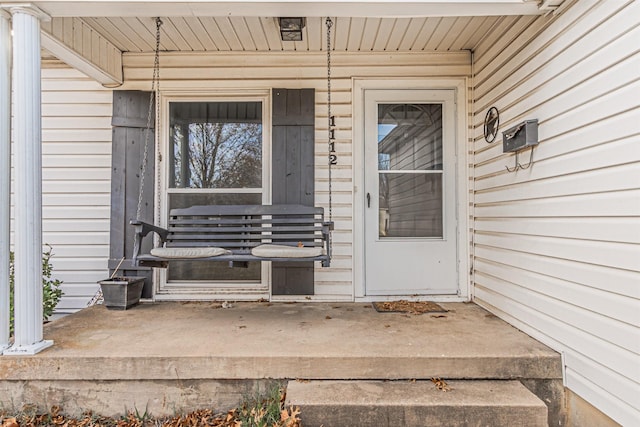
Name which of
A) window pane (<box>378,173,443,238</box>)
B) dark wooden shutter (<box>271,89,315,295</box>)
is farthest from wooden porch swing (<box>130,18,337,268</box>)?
window pane (<box>378,173,443,238</box>)

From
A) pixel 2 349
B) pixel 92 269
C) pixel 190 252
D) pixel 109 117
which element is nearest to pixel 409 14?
pixel 190 252

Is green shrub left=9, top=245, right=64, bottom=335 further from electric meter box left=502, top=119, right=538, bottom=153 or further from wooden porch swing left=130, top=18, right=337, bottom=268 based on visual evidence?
electric meter box left=502, top=119, right=538, bottom=153

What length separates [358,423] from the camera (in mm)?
1733

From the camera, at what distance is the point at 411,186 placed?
3.34 m

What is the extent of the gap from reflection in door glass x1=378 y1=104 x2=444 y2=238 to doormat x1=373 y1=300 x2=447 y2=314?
60 centimetres

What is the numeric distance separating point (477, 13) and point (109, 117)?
10.4 feet

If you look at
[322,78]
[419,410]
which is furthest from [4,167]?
[419,410]

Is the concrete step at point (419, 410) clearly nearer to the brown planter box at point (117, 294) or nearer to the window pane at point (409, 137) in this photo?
the brown planter box at point (117, 294)

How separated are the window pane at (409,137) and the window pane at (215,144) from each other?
1156mm

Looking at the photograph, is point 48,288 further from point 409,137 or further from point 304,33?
point 409,137

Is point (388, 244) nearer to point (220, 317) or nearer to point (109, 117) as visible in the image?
point (220, 317)

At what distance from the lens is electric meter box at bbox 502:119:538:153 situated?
2260 mm

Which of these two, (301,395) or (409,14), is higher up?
(409,14)

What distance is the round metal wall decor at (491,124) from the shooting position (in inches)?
111
